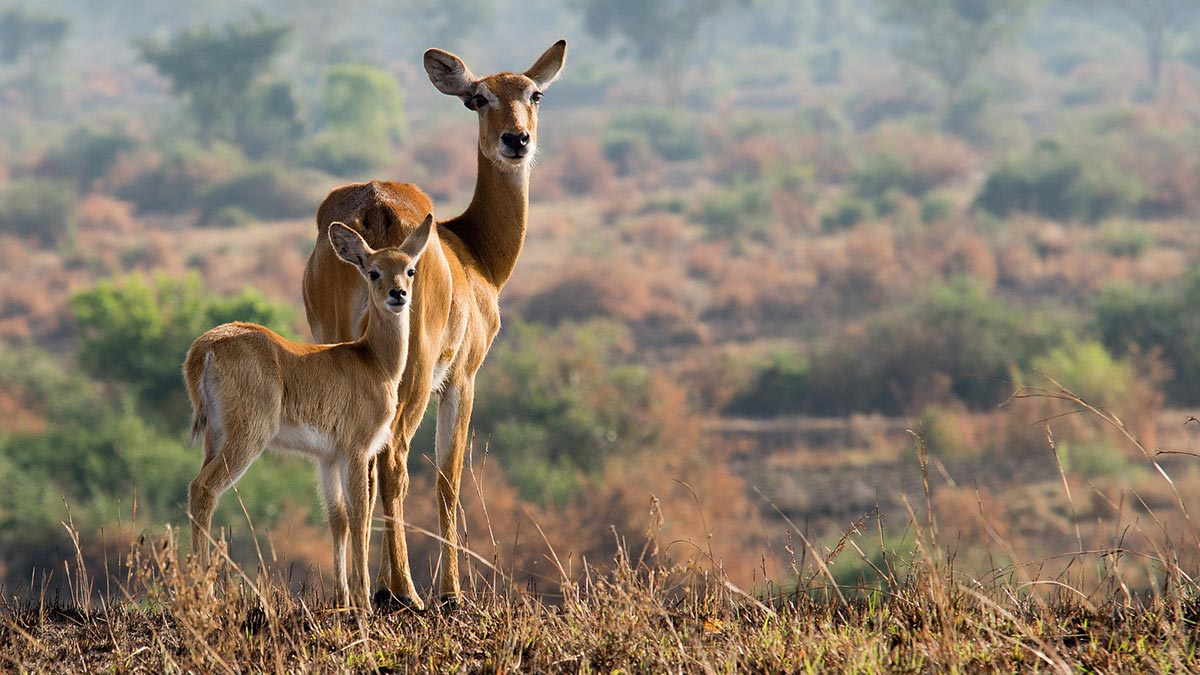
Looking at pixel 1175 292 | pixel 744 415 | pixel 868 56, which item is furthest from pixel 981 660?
pixel 868 56

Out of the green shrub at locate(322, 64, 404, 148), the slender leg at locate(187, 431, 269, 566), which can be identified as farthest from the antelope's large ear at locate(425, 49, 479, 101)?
the green shrub at locate(322, 64, 404, 148)

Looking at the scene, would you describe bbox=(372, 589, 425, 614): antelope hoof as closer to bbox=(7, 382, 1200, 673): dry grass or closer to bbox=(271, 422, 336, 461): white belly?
bbox=(7, 382, 1200, 673): dry grass

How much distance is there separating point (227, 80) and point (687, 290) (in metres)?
32.7

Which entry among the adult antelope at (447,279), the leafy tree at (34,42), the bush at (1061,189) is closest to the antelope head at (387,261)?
the adult antelope at (447,279)

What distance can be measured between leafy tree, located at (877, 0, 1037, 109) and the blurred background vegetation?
193 mm

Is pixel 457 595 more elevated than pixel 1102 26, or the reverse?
pixel 1102 26

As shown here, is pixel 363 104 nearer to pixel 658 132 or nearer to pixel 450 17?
pixel 658 132

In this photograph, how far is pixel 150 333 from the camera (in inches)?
1053

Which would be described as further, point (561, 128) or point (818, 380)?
point (561, 128)

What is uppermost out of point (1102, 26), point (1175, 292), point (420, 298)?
point (1102, 26)

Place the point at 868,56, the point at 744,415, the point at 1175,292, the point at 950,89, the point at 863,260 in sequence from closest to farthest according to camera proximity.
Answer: the point at 744,415 < the point at 1175,292 < the point at 863,260 < the point at 950,89 < the point at 868,56

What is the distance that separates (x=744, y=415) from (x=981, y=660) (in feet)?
80.7

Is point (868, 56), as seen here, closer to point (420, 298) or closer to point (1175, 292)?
point (1175, 292)

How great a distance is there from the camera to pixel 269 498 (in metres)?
23.3
